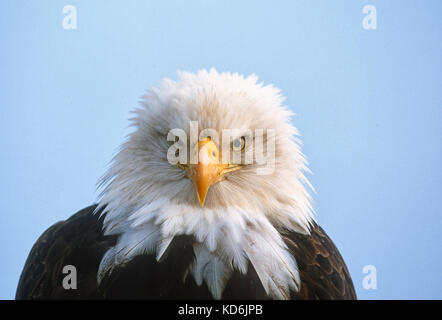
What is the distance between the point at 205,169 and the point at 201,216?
18 cm

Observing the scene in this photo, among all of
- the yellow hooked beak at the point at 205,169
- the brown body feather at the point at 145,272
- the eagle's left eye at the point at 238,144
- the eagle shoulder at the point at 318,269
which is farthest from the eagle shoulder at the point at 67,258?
the eagle shoulder at the point at 318,269

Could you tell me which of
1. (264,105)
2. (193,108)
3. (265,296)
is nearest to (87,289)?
(265,296)

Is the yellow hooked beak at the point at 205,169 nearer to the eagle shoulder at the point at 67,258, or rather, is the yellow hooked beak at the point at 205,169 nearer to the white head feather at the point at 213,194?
the white head feather at the point at 213,194

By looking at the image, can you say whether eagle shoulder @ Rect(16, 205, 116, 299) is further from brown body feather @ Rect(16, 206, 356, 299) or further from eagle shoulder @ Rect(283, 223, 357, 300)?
eagle shoulder @ Rect(283, 223, 357, 300)

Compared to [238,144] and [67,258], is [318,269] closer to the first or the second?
[238,144]

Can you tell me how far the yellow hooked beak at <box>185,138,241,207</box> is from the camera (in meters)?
1.56

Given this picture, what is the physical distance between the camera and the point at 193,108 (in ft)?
5.55

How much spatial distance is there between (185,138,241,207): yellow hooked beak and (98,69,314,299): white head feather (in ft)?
0.27

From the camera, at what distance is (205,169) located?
5.15 feet

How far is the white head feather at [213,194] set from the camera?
1.59 meters

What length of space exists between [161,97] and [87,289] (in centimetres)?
66

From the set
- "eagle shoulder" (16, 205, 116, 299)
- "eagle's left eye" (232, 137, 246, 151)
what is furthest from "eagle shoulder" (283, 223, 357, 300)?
"eagle shoulder" (16, 205, 116, 299)
